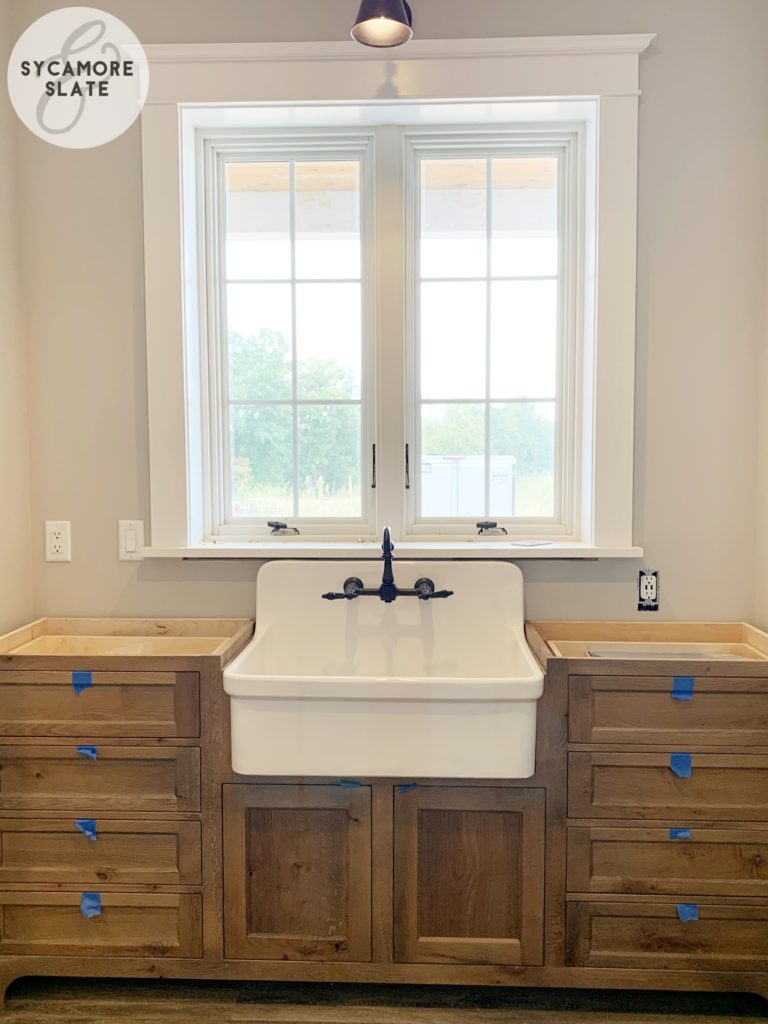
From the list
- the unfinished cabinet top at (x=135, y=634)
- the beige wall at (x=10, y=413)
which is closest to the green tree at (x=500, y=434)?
the unfinished cabinet top at (x=135, y=634)

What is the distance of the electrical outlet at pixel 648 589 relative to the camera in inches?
74.7

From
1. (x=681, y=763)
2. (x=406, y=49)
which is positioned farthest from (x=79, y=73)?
(x=681, y=763)

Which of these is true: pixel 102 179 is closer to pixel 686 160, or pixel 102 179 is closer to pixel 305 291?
pixel 305 291

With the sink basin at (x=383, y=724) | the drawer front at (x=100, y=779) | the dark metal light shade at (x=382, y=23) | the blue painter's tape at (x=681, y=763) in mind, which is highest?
the dark metal light shade at (x=382, y=23)

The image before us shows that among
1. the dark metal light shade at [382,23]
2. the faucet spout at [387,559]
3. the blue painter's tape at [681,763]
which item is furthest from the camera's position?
the faucet spout at [387,559]

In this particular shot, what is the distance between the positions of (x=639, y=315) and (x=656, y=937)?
1607 mm

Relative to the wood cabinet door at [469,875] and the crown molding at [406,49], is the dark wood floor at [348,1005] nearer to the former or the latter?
the wood cabinet door at [469,875]

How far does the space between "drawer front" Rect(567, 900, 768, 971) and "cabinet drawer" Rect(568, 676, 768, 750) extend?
1.34 feet

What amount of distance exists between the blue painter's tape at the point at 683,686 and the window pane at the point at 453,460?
767 mm

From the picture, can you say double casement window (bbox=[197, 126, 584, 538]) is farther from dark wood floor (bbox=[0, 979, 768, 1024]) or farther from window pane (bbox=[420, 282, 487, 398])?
dark wood floor (bbox=[0, 979, 768, 1024])

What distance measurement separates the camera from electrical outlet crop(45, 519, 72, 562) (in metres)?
1.95

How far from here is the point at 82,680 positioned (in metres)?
1.59

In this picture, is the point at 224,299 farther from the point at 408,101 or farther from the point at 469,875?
the point at 469,875

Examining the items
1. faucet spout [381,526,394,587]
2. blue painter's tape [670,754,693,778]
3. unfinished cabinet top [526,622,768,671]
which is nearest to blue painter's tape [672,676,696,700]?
blue painter's tape [670,754,693,778]
